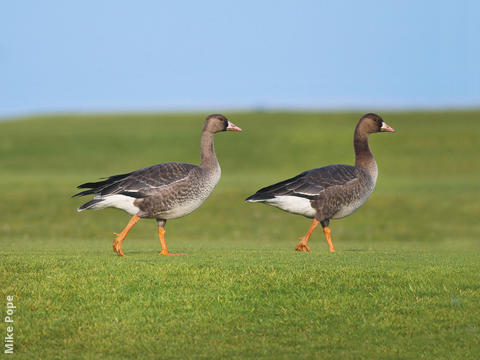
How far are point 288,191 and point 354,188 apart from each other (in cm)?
164

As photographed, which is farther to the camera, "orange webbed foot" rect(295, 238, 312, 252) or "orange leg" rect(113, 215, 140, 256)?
"orange webbed foot" rect(295, 238, 312, 252)

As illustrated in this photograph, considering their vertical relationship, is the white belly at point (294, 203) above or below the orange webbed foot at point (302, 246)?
above

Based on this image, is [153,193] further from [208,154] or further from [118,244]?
[208,154]

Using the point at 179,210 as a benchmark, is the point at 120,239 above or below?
below

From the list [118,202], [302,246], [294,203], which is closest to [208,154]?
[294,203]

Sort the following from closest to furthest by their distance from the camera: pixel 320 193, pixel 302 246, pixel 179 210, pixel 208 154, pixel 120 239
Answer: pixel 120 239 → pixel 179 210 → pixel 320 193 → pixel 208 154 → pixel 302 246

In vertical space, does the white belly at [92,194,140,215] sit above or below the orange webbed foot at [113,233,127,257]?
above

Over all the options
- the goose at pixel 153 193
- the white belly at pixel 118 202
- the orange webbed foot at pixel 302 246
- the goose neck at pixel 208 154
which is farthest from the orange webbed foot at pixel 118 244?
the orange webbed foot at pixel 302 246

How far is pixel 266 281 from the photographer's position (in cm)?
1234

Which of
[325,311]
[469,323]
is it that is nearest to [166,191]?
[325,311]

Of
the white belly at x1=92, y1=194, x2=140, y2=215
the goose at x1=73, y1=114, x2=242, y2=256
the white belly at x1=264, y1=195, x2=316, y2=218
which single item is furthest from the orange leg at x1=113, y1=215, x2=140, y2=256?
the white belly at x1=264, y1=195, x2=316, y2=218

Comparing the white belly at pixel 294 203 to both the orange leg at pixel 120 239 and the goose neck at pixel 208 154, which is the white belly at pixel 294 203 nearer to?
the goose neck at pixel 208 154

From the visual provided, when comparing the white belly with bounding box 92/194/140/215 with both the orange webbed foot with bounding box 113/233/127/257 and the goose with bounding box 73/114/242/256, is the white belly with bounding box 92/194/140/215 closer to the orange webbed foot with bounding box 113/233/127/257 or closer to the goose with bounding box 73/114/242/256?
the goose with bounding box 73/114/242/256

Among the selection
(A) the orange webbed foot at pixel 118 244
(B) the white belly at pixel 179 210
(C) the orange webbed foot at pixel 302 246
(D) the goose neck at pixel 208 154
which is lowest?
(C) the orange webbed foot at pixel 302 246
